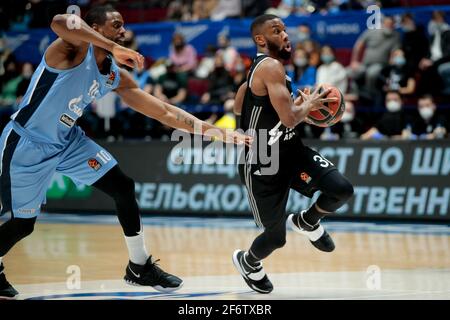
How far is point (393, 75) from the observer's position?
14961mm

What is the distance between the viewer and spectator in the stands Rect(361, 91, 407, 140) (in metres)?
14.3

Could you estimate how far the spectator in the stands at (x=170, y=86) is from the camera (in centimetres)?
1698

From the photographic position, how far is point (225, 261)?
9.69 m

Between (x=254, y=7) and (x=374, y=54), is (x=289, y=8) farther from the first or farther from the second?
(x=374, y=54)

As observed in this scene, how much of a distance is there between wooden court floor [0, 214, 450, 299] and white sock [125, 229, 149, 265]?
0.28m

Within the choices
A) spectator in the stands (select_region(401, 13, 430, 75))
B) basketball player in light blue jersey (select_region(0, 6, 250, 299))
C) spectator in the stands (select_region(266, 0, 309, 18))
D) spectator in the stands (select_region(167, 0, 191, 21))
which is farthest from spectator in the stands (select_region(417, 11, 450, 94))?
basketball player in light blue jersey (select_region(0, 6, 250, 299))

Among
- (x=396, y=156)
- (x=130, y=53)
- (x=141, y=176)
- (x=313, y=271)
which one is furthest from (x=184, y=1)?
(x=130, y=53)

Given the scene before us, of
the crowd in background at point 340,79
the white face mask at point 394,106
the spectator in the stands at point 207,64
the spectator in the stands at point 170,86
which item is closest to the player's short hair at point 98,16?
the crowd in background at point 340,79

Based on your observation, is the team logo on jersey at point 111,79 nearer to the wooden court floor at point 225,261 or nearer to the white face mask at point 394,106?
the wooden court floor at point 225,261

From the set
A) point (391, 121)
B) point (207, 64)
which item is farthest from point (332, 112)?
point (207, 64)

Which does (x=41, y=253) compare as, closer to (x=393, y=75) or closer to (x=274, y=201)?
(x=274, y=201)

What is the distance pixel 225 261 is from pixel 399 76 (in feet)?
21.6

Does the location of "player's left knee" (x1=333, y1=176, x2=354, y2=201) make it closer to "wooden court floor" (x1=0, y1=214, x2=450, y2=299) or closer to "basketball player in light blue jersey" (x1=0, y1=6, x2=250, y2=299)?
"wooden court floor" (x1=0, y1=214, x2=450, y2=299)

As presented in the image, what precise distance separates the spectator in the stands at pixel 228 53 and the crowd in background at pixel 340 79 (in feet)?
0.06
